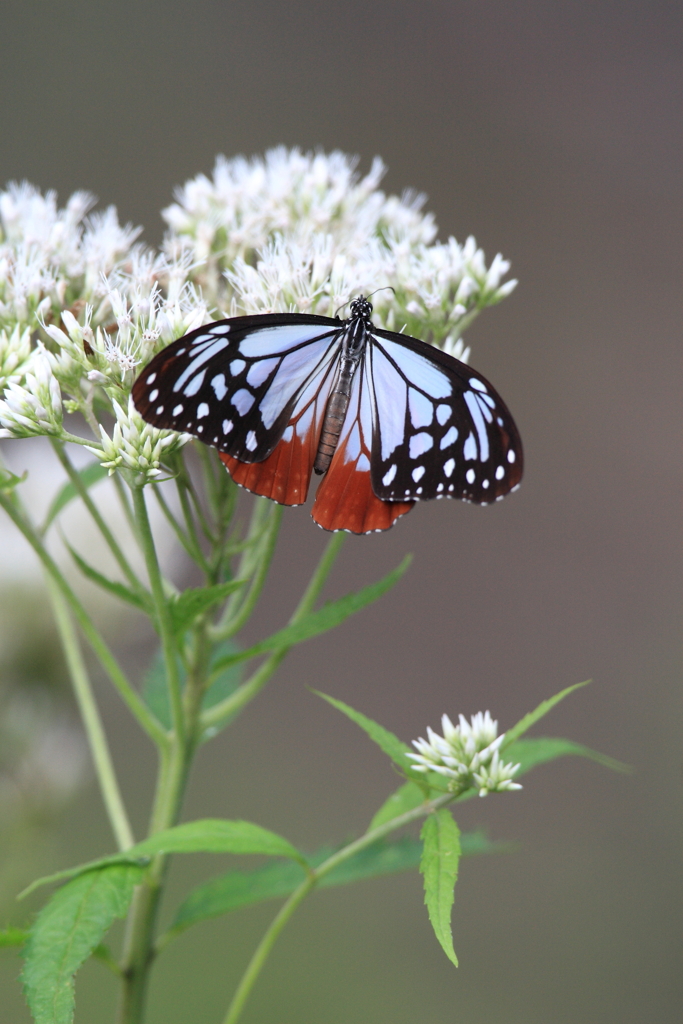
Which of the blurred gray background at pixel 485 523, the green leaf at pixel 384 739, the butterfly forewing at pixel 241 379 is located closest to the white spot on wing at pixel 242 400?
the butterfly forewing at pixel 241 379

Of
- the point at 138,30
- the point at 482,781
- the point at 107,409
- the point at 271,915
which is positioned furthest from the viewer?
the point at 138,30

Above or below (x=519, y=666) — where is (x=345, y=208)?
below

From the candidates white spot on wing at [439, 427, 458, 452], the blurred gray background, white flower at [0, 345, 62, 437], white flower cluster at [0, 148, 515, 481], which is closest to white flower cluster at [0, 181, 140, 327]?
white flower cluster at [0, 148, 515, 481]

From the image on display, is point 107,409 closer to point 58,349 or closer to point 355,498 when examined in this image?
point 58,349

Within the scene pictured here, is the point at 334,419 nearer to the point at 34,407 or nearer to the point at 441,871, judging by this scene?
the point at 34,407

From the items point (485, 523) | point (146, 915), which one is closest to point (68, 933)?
point (146, 915)

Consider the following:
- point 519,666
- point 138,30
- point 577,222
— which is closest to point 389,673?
point 519,666

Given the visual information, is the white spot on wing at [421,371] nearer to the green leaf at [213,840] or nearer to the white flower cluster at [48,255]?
the white flower cluster at [48,255]
